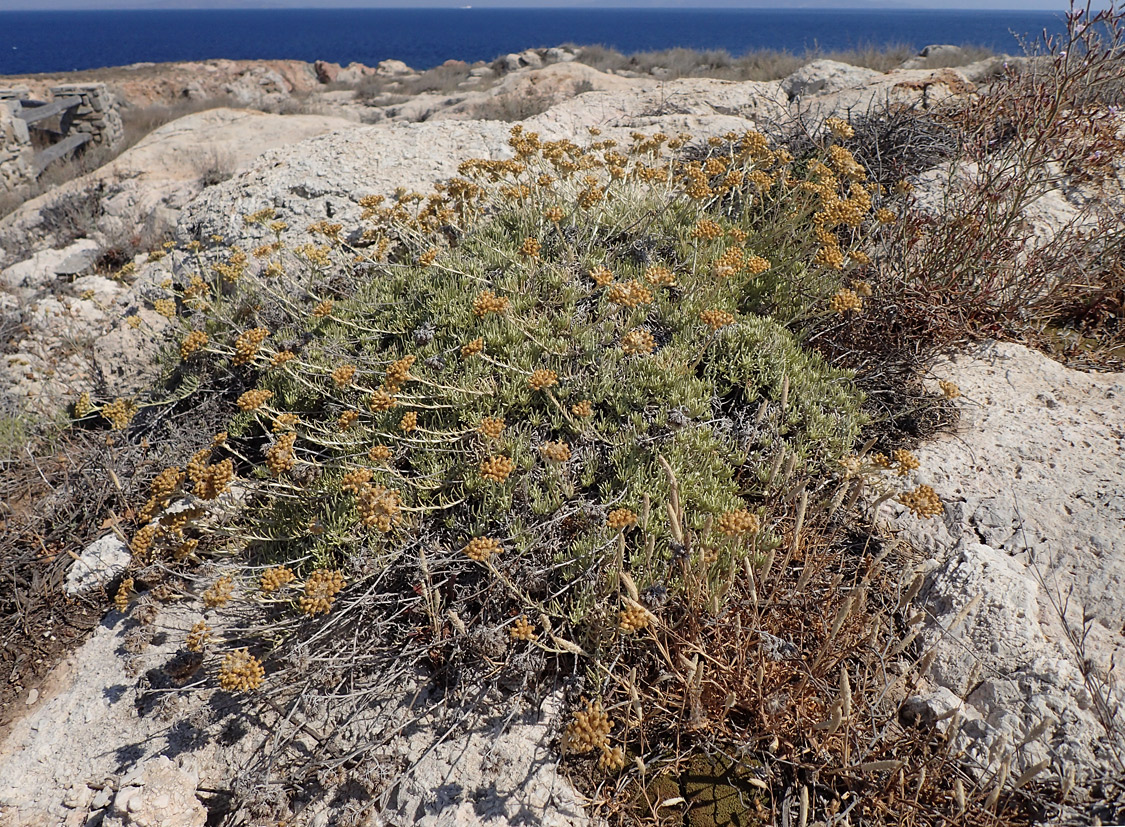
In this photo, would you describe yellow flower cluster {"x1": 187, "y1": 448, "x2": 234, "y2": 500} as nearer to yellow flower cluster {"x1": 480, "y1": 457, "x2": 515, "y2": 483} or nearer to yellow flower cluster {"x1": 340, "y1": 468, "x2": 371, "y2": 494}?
yellow flower cluster {"x1": 340, "y1": 468, "x2": 371, "y2": 494}

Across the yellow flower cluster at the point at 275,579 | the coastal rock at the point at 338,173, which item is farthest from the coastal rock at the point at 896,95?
the yellow flower cluster at the point at 275,579

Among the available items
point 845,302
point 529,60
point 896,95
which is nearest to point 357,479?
point 845,302

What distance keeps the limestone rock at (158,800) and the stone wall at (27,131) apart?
58.4 feet

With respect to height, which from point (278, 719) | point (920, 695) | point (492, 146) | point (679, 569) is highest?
point (492, 146)

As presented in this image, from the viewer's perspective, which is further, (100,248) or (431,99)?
(431,99)

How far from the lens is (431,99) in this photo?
798 inches

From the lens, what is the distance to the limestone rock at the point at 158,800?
2.41 metres

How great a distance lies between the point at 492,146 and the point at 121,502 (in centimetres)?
563

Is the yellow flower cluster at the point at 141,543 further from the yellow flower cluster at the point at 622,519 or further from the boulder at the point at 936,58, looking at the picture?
the boulder at the point at 936,58

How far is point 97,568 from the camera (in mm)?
3668

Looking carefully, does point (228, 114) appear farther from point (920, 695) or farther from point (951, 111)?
point (920, 695)

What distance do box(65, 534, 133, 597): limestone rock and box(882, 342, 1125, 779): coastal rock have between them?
14.6 feet

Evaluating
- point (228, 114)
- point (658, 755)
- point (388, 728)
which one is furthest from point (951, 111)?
point (228, 114)

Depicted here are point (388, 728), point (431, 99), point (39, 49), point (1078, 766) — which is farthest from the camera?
point (39, 49)
